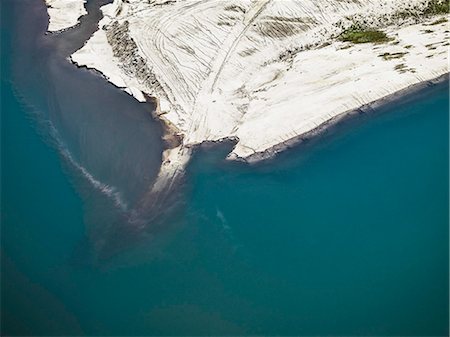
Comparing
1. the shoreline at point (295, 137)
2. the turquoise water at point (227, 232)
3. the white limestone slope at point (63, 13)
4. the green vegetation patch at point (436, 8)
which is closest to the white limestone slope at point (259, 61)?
the shoreline at point (295, 137)

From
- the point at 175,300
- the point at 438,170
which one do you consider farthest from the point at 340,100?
the point at 175,300

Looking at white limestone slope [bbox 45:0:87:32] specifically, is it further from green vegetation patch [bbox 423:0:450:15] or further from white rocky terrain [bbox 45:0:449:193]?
green vegetation patch [bbox 423:0:450:15]

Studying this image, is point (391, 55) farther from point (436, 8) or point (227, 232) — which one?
point (227, 232)

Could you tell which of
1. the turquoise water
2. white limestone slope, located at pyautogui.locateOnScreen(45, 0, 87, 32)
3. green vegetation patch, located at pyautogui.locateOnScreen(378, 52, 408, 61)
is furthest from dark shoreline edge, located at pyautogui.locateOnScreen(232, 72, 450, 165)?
white limestone slope, located at pyautogui.locateOnScreen(45, 0, 87, 32)

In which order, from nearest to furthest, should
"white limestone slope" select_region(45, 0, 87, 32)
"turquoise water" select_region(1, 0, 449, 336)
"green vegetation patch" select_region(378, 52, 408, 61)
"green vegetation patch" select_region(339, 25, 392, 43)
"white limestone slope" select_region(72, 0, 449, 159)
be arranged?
"turquoise water" select_region(1, 0, 449, 336), "white limestone slope" select_region(72, 0, 449, 159), "green vegetation patch" select_region(378, 52, 408, 61), "green vegetation patch" select_region(339, 25, 392, 43), "white limestone slope" select_region(45, 0, 87, 32)

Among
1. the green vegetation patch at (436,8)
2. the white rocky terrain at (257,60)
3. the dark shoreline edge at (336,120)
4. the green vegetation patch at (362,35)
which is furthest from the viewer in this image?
the green vegetation patch at (436,8)

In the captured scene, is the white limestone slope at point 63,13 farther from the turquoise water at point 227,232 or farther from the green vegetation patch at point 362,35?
the green vegetation patch at point 362,35

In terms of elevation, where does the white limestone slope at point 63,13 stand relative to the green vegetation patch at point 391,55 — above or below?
above
